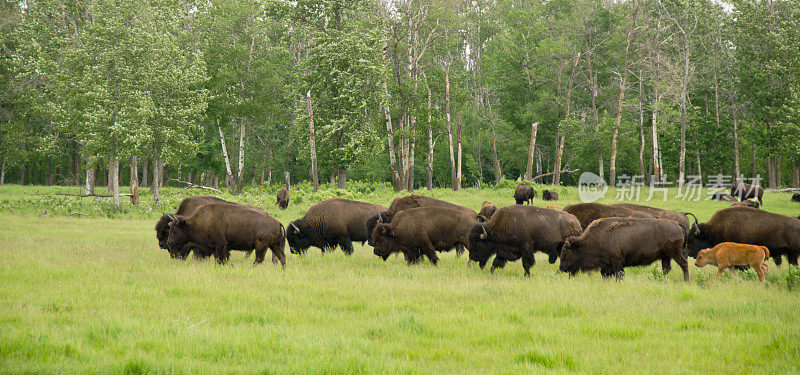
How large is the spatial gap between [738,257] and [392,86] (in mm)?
26909

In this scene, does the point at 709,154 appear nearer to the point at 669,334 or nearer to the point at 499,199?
the point at 499,199

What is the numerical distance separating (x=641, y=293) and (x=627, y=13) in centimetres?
3842

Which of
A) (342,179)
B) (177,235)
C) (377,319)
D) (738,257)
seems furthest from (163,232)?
(342,179)

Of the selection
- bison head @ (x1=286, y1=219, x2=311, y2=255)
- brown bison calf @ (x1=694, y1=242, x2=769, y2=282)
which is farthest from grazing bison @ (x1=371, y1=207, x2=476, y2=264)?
brown bison calf @ (x1=694, y1=242, x2=769, y2=282)

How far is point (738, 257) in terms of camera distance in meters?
11.2

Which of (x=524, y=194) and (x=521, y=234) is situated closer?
(x=521, y=234)

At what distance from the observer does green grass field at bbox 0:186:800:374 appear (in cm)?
607

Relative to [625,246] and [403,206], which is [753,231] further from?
[403,206]

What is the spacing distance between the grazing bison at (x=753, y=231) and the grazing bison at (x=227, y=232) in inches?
385

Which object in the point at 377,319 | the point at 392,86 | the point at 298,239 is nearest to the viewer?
the point at 377,319

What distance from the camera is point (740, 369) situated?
231 inches

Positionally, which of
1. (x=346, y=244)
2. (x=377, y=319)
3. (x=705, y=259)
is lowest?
(x=377, y=319)

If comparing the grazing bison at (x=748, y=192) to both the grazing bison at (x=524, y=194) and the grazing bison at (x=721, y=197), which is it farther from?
the grazing bison at (x=524, y=194)

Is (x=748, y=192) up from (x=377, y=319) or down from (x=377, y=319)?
up
